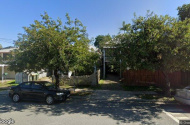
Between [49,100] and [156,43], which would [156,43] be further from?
[49,100]

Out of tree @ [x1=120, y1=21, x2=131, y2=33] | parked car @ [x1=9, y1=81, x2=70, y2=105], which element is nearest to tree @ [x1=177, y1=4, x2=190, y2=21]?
tree @ [x1=120, y1=21, x2=131, y2=33]

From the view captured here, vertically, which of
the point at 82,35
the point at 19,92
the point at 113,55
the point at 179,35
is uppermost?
the point at 82,35

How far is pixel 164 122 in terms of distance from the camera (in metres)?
4.90

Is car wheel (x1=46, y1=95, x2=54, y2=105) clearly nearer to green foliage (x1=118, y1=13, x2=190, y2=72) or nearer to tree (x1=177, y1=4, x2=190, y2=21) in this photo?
green foliage (x1=118, y1=13, x2=190, y2=72)

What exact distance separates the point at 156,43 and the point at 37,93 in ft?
25.0

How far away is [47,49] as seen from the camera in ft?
25.0

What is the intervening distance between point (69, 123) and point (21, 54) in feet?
17.8

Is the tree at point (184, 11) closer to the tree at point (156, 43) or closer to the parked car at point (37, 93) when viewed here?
the tree at point (156, 43)

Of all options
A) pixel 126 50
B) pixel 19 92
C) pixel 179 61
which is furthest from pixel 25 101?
pixel 179 61

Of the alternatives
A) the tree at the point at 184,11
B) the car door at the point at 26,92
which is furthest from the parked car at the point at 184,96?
the tree at the point at 184,11

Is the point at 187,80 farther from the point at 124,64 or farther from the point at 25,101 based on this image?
the point at 25,101

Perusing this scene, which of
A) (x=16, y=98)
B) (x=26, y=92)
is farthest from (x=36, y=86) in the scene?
(x=16, y=98)

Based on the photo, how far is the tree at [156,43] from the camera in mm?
6973

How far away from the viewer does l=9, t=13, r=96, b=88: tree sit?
24.3 feet
